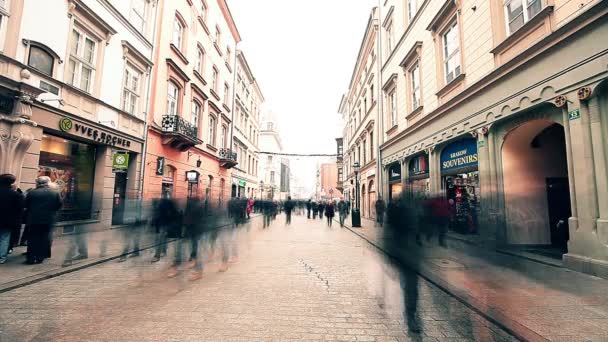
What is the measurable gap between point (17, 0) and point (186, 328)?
1046 centimetres

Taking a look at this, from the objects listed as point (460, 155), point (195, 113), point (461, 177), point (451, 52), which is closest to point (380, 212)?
point (461, 177)

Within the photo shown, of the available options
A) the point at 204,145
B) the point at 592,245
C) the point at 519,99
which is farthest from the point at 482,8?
the point at 204,145

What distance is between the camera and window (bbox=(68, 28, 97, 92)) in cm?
1017

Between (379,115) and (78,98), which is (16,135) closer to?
(78,98)

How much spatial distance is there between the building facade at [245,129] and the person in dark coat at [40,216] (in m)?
22.6

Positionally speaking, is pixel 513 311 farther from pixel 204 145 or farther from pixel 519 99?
pixel 204 145

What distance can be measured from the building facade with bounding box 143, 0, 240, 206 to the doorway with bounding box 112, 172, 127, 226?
90 cm

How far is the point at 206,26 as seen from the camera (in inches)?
820

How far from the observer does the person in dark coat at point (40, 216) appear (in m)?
6.21

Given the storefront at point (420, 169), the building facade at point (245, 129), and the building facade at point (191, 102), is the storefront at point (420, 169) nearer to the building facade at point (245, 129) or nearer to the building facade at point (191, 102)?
the building facade at point (191, 102)

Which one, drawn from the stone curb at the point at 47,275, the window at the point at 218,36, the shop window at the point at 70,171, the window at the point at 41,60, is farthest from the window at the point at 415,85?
the window at the point at 218,36

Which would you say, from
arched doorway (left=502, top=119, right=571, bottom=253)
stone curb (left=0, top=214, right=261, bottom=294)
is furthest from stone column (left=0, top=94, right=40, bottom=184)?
arched doorway (left=502, top=119, right=571, bottom=253)

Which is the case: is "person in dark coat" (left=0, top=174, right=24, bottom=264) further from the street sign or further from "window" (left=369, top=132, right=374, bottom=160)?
"window" (left=369, top=132, right=374, bottom=160)

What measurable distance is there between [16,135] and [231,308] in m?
8.41
